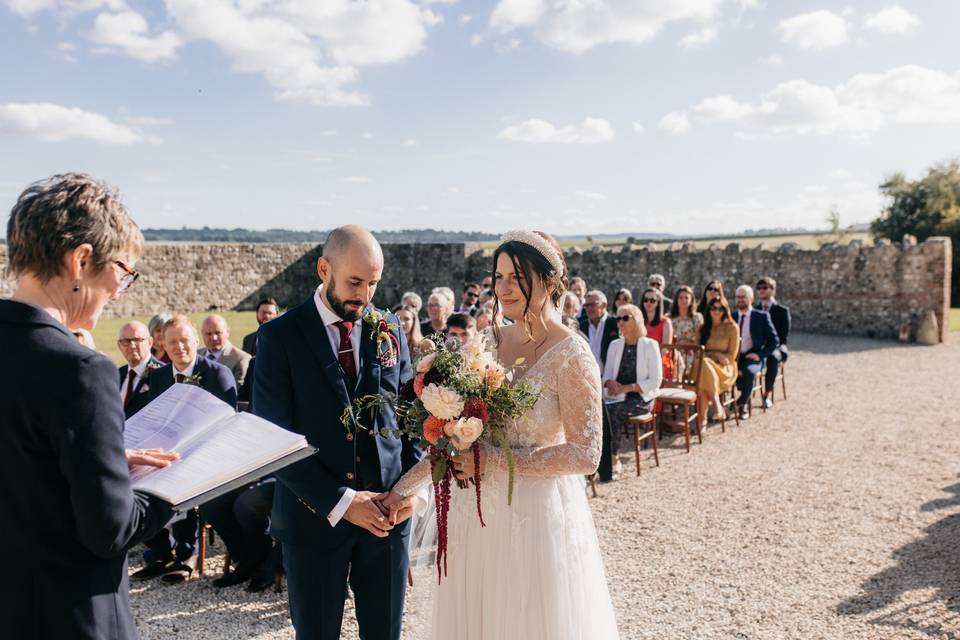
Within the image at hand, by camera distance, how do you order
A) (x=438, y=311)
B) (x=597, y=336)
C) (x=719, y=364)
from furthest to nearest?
1. (x=719, y=364)
2. (x=597, y=336)
3. (x=438, y=311)

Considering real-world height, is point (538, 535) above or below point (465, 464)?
below

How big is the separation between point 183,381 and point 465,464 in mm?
3576

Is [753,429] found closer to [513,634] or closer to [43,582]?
[513,634]

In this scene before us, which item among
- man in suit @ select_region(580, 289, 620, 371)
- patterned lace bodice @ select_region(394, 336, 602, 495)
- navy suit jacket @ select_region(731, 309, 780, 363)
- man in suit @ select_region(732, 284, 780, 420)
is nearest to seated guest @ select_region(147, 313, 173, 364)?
patterned lace bodice @ select_region(394, 336, 602, 495)

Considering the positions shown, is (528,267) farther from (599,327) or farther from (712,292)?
(712,292)

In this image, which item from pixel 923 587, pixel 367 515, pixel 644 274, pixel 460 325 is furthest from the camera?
pixel 644 274

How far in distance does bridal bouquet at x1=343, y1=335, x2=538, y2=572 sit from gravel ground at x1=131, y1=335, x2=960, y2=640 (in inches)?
43.4

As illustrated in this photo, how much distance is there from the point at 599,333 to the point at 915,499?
12.8 feet

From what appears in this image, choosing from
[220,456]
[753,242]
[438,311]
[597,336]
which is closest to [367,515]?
[220,456]

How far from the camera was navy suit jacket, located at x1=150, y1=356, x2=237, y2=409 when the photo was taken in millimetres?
5543

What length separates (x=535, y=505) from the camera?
2988mm

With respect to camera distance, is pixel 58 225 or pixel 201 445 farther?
pixel 201 445

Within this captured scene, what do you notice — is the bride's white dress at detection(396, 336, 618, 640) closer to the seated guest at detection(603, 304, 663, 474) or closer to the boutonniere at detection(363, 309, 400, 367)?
the boutonniere at detection(363, 309, 400, 367)

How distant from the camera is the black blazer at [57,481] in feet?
5.14
